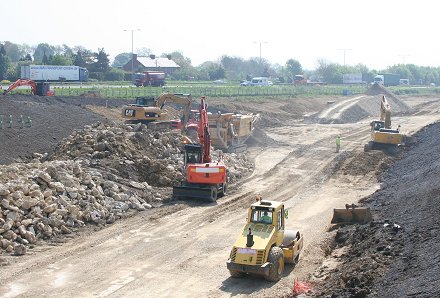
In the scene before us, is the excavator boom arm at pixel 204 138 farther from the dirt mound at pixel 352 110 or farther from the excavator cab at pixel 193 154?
the dirt mound at pixel 352 110

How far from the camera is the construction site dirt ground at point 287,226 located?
1808cm

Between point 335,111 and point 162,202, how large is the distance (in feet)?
151

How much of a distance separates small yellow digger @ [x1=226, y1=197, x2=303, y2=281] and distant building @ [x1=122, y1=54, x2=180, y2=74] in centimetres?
10962

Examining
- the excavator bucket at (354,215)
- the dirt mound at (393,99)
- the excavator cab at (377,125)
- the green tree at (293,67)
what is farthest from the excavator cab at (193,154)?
the green tree at (293,67)

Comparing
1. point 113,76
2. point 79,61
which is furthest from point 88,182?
point 79,61

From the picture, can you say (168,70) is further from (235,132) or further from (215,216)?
(215,216)

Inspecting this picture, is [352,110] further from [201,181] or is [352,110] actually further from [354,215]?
[354,215]

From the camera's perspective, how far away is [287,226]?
25.9 meters

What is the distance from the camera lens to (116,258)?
70.3 feet

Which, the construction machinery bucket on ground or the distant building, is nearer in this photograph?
the construction machinery bucket on ground

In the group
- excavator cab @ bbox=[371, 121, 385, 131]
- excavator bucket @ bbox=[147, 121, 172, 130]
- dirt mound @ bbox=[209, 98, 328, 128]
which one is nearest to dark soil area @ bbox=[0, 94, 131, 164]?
excavator bucket @ bbox=[147, 121, 172, 130]

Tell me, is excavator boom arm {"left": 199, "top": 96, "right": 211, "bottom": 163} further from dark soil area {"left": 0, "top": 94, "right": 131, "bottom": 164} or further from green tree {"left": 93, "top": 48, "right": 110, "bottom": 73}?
Result: green tree {"left": 93, "top": 48, "right": 110, "bottom": 73}

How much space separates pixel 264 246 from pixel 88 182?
1123cm

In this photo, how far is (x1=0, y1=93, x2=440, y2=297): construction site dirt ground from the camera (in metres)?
18.1
